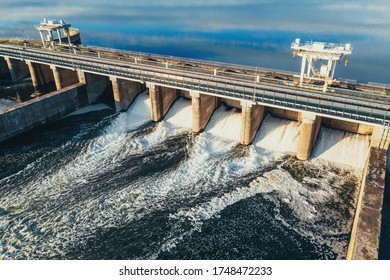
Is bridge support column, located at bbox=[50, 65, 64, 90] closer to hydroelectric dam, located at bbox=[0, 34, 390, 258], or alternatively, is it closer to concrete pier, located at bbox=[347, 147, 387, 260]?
hydroelectric dam, located at bbox=[0, 34, 390, 258]

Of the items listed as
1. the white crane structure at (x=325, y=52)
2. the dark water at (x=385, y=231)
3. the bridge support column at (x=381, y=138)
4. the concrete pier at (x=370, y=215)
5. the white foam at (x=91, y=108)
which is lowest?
the dark water at (x=385, y=231)

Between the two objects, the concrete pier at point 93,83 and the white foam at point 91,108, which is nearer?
the white foam at point 91,108

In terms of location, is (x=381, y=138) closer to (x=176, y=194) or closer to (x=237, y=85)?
(x=237, y=85)

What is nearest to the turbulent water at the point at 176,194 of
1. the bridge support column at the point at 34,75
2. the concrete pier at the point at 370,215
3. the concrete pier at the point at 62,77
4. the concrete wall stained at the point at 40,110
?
the concrete wall stained at the point at 40,110

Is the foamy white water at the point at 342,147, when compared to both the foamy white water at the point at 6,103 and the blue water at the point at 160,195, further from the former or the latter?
the foamy white water at the point at 6,103

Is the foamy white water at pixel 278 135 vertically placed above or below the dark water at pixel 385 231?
above

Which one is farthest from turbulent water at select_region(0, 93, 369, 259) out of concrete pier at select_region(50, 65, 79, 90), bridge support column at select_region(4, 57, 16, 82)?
bridge support column at select_region(4, 57, 16, 82)

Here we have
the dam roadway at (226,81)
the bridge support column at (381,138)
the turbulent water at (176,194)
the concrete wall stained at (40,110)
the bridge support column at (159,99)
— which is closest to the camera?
the turbulent water at (176,194)

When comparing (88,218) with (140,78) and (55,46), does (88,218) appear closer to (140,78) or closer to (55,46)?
(140,78)
